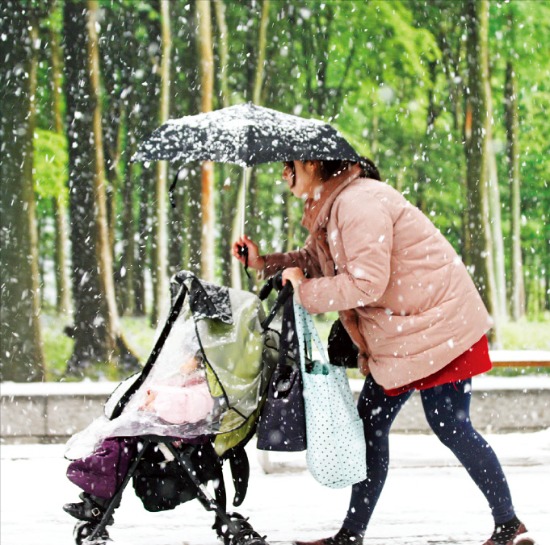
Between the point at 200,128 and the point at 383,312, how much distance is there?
3.35ft

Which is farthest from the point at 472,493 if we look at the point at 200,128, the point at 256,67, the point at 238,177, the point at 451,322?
the point at 256,67

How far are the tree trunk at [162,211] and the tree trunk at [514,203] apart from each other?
3.41 meters

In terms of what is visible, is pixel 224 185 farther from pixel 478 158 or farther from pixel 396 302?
pixel 396 302

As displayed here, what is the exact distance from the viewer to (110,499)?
343 cm

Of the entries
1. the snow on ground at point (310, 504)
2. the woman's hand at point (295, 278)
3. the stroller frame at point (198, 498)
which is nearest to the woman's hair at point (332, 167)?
the woman's hand at point (295, 278)

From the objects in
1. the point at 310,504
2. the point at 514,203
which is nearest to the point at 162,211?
the point at 514,203

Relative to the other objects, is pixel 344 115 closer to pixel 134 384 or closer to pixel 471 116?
pixel 471 116

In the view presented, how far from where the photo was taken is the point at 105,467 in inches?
133

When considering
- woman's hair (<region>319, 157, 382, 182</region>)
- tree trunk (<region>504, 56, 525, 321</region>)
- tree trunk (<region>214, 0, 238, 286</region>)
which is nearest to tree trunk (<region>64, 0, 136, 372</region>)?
tree trunk (<region>214, 0, 238, 286</region>)

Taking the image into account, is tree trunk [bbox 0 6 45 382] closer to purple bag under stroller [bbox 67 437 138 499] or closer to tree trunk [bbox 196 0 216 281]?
tree trunk [bbox 196 0 216 281]

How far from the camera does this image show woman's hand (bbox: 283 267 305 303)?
3402 mm

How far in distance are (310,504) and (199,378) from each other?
1877 mm

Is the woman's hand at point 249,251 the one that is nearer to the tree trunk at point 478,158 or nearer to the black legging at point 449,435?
the black legging at point 449,435

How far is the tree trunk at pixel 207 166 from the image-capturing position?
848 centimetres
